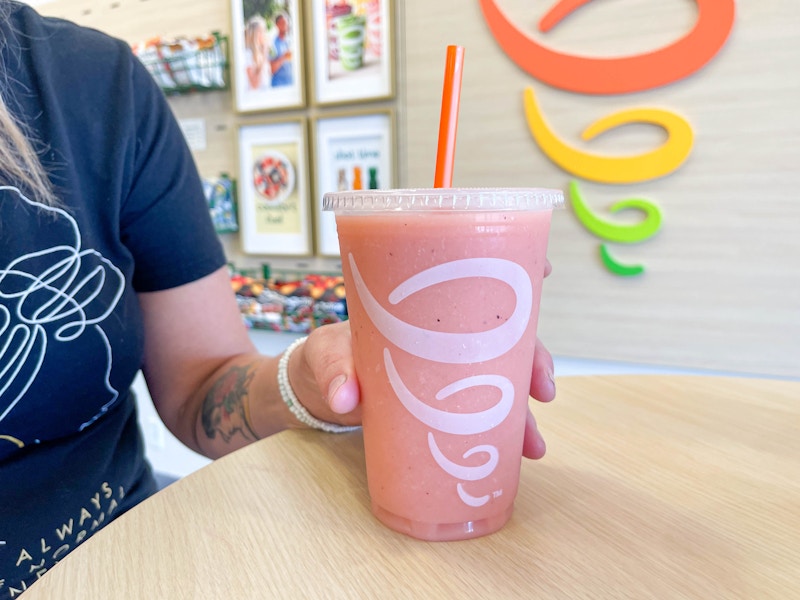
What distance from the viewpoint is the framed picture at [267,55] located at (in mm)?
1688

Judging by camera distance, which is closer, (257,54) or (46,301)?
(46,301)

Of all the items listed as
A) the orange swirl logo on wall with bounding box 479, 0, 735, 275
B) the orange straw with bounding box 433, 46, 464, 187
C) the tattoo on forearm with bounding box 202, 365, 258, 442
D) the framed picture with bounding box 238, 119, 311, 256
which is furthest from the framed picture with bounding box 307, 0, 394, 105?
the orange straw with bounding box 433, 46, 464, 187

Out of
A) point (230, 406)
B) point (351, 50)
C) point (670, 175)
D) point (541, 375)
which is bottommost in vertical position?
point (230, 406)

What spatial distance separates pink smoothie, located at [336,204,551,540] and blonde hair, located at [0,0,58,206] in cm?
41

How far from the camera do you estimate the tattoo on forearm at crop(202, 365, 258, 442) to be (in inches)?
28.9

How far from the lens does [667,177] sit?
133 centimetres

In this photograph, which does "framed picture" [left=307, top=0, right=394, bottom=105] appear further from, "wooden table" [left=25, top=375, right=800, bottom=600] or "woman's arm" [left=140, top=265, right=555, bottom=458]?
"wooden table" [left=25, top=375, right=800, bottom=600]

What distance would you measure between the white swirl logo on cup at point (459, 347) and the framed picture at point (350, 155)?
1242 mm

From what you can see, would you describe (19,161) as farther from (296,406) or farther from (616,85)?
(616,85)

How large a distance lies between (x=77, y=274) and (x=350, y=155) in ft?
3.65

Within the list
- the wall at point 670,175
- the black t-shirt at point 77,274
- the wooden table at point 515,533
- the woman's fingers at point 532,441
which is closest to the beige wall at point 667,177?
the wall at point 670,175

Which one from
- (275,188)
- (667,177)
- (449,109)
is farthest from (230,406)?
(275,188)

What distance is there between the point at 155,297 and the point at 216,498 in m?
0.41

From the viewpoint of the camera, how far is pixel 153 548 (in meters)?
0.43
